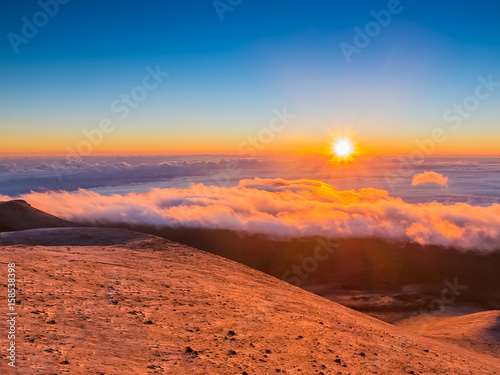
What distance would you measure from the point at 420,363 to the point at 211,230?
72.6 meters

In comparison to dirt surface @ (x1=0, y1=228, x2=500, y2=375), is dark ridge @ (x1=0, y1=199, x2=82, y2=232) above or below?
above

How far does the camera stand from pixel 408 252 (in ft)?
231

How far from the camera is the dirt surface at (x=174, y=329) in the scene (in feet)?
24.0

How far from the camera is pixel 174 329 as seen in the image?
9.30 meters

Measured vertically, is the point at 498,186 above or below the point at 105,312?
above

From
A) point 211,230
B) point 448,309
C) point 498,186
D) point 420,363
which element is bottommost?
point 420,363

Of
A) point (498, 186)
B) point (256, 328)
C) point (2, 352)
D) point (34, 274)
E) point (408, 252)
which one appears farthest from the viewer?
point (498, 186)

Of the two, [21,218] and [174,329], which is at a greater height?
[21,218]

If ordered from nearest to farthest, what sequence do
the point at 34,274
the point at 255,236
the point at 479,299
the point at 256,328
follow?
the point at 256,328 < the point at 34,274 < the point at 479,299 < the point at 255,236

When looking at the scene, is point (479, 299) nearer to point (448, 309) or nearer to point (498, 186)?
point (448, 309)

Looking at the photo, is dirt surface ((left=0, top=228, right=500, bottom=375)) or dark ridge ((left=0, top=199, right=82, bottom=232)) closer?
dirt surface ((left=0, top=228, right=500, bottom=375))

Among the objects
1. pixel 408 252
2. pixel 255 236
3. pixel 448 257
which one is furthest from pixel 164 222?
pixel 448 257

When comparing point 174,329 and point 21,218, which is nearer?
point 174,329

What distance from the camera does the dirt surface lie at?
288 inches
